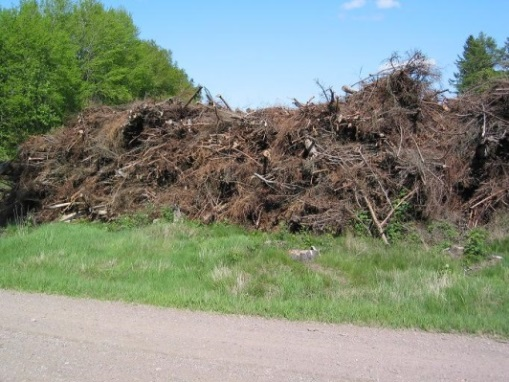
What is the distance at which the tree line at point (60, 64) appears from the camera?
69.2ft

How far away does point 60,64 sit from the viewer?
23.5m

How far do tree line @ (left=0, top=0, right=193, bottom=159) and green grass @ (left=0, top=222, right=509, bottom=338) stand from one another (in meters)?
10.2

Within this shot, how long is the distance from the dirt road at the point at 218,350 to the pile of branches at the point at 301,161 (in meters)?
6.06

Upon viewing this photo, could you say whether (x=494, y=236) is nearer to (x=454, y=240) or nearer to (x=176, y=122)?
(x=454, y=240)

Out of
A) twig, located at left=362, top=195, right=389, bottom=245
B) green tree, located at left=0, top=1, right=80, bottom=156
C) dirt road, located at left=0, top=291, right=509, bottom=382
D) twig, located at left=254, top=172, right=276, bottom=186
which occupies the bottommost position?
dirt road, located at left=0, top=291, right=509, bottom=382

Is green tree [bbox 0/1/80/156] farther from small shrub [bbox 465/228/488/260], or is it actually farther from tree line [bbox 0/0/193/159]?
small shrub [bbox 465/228/488/260]

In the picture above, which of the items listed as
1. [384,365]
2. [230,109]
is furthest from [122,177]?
[384,365]

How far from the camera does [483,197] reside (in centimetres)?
1262

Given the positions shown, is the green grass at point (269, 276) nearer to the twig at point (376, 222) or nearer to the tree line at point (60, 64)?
the twig at point (376, 222)

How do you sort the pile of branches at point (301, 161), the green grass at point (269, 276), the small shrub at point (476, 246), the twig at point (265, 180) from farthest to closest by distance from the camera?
the twig at point (265, 180) < the pile of branches at point (301, 161) < the small shrub at point (476, 246) < the green grass at point (269, 276)

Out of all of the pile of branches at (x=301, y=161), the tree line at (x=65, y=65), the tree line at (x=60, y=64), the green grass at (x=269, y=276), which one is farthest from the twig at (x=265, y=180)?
the tree line at (x=60, y=64)

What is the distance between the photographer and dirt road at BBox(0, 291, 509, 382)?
487 cm

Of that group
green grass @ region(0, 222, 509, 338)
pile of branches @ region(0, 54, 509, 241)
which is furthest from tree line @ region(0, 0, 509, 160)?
green grass @ region(0, 222, 509, 338)

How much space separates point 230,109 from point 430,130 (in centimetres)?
570
